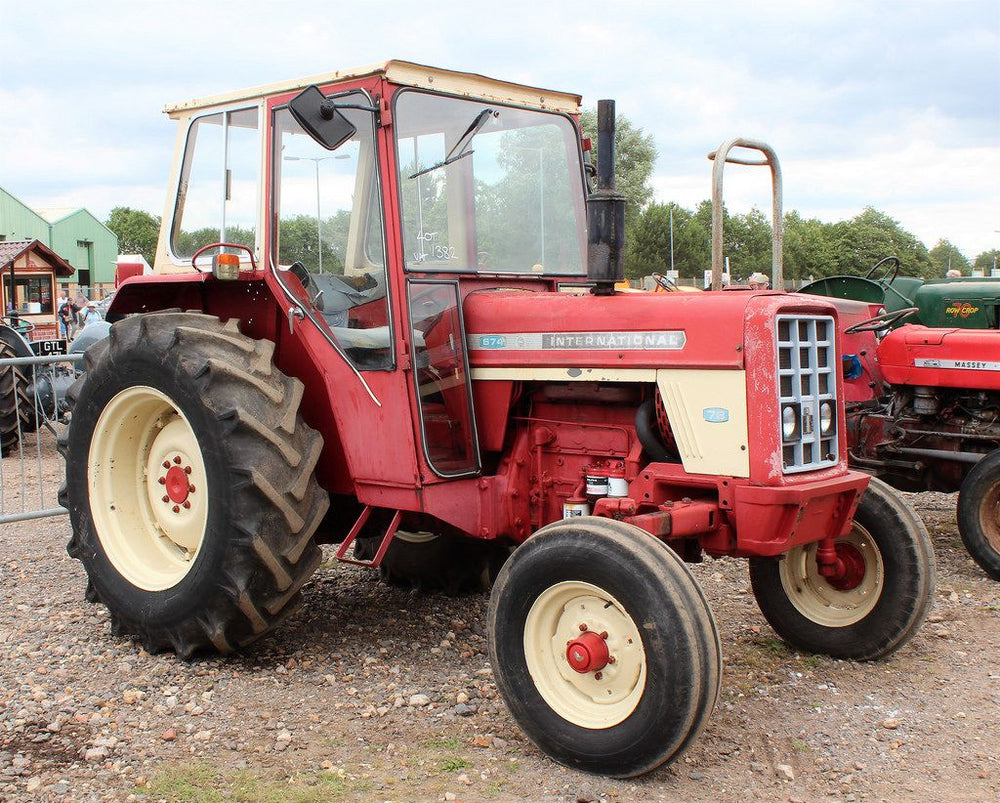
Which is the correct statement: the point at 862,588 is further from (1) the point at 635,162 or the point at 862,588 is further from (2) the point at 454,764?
(1) the point at 635,162

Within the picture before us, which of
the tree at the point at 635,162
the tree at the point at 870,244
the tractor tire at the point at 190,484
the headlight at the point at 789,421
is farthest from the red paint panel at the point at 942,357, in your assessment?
the tree at the point at 870,244

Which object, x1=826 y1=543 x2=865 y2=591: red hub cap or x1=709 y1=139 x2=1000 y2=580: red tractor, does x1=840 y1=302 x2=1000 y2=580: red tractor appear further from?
x1=826 y1=543 x2=865 y2=591: red hub cap

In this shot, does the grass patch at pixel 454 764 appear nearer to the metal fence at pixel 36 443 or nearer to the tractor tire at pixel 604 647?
the tractor tire at pixel 604 647

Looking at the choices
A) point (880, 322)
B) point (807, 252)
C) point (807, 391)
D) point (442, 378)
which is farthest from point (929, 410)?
point (807, 252)

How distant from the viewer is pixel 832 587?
480cm

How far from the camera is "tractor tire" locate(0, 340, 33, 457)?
1075 centimetres

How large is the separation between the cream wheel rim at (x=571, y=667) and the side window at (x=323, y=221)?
1.55 metres

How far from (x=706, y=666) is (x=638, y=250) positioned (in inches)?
1889

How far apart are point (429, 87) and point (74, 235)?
208ft

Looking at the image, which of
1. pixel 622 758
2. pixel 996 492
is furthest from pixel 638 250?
pixel 622 758

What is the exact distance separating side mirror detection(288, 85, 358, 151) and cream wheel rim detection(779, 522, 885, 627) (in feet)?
8.77

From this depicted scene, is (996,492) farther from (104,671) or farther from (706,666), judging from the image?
(104,671)

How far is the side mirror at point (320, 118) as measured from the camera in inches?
162

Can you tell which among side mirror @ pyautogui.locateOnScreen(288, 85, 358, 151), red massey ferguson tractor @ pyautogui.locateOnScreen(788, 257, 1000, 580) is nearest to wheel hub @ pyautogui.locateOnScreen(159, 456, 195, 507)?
side mirror @ pyautogui.locateOnScreen(288, 85, 358, 151)
